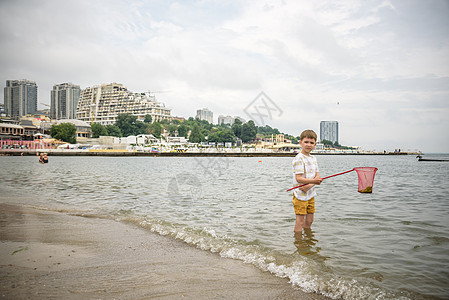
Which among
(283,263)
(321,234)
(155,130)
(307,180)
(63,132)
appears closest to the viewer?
(283,263)

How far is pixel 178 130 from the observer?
160m

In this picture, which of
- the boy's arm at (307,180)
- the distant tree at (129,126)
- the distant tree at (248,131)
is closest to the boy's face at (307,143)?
the boy's arm at (307,180)

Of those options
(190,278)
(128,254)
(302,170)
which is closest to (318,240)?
Answer: (302,170)

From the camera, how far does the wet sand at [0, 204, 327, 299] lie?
11.1ft

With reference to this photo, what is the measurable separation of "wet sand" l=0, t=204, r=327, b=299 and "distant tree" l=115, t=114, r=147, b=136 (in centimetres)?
13539

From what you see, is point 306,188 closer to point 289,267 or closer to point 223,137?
point 289,267

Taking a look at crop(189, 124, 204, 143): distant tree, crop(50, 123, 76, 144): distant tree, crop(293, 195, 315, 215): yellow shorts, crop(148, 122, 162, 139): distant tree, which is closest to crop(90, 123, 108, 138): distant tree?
crop(50, 123, 76, 144): distant tree

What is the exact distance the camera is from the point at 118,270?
13.2ft

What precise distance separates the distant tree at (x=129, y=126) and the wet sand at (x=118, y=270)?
135m

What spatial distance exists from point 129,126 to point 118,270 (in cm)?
13876

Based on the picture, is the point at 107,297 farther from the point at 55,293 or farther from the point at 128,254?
the point at 128,254

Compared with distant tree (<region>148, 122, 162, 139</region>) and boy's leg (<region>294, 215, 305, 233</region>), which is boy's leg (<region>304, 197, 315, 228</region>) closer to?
boy's leg (<region>294, 215, 305, 233</region>)

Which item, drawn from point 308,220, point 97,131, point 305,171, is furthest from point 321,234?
point 97,131

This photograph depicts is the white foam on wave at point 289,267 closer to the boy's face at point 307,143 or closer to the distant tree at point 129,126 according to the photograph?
the boy's face at point 307,143
